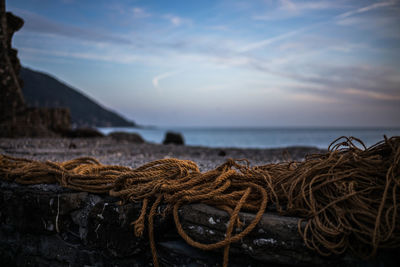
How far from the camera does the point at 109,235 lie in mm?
2449

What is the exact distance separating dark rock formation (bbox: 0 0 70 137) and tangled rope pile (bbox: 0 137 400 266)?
10.5 m

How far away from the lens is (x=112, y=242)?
2418 mm

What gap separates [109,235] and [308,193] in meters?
1.75

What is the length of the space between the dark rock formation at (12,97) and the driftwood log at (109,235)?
963 cm

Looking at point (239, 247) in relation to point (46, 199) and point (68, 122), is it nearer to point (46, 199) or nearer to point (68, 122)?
point (46, 199)

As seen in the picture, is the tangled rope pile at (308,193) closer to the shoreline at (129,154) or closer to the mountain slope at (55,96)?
the shoreline at (129,154)

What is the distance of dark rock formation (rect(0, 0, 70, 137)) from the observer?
36.4ft

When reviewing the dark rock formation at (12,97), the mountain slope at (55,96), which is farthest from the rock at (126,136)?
the mountain slope at (55,96)

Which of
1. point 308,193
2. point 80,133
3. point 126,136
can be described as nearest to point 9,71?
point 80,133

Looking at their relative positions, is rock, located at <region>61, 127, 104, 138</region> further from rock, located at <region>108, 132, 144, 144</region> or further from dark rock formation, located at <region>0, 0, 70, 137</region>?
dark rock formation, located at <region>0, 0, 70, 137</region>

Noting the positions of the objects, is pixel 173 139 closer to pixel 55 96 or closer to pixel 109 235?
pixel 109 235

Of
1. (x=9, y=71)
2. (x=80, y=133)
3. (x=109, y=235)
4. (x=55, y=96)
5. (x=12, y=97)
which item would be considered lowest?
(x=109, y=235)

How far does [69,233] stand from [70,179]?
55 cm

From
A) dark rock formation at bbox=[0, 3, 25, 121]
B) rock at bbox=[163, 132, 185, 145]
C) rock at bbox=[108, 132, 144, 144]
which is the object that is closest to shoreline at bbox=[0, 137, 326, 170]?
dark rock formation at bbox=[0, 3, 25, 121]
